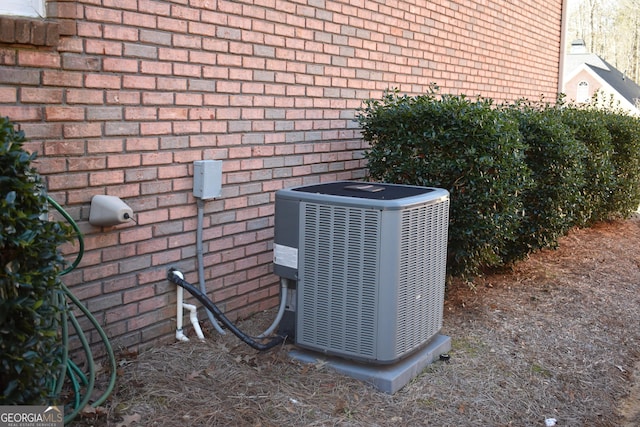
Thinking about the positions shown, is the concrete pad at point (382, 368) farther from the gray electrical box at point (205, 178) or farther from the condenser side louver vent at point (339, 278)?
the gray electrical box at point (205, 178)

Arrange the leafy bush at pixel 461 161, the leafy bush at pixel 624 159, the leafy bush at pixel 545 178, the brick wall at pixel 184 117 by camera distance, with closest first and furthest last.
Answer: the brick wall at pixel 184 117 → the leafy bush at pixel 461 161 → the leafy bush at pixel 545 178 → the leafy bush at pixel 624 159

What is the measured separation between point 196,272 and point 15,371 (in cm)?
186

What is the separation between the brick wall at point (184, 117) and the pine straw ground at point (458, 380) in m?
0.43

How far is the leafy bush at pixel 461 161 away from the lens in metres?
5.00

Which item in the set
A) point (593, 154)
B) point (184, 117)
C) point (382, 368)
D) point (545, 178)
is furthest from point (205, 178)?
point (593, 154)

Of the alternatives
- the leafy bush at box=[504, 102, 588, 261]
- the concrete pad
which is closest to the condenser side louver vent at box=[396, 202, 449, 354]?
the concrete pad

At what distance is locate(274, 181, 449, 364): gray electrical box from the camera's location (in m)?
3.72

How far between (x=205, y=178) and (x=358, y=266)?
1.08 m

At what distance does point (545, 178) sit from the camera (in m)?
6.42

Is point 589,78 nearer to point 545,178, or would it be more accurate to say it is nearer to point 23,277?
point 545,178

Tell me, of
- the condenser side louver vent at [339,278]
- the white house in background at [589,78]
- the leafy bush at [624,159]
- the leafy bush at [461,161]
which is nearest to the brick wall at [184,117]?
the leafy bush at [461,161]

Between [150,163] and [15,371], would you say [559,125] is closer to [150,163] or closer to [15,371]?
[150,163]

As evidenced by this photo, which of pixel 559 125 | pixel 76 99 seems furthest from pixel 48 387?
pixel 559 125

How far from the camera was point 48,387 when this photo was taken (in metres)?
2.66
